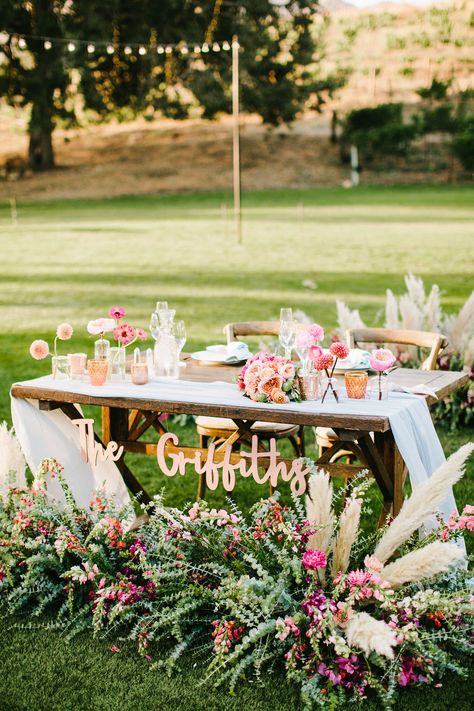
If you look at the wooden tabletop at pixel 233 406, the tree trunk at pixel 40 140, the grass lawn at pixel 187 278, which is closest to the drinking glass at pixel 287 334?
the wooden tabletop at pixel 233 406

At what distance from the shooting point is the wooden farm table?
13.2 feet

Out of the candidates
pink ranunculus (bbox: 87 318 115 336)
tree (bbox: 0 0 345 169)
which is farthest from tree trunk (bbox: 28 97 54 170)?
pink ranunculus (bbox: 87 318 115 336)

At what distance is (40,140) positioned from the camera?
42312mm

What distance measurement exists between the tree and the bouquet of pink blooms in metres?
34.9

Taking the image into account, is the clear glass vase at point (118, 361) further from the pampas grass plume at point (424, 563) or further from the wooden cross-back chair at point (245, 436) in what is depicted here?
the pampas grass plume at point (424, 563)

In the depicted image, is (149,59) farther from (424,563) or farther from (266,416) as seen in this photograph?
(424,563)

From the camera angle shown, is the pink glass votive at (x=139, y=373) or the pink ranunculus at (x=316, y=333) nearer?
the pink ranunculus at (x=316, y=333)

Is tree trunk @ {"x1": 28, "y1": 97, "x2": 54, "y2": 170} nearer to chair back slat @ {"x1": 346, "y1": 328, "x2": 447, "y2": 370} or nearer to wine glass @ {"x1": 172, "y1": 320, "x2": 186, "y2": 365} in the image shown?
chair back slat @ {"x1": 346, "y1": 328, "x2": 447, "y2": 370}

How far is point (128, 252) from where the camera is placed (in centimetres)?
1925

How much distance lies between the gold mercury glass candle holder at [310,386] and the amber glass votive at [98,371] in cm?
94

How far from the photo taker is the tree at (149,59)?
38.3 m

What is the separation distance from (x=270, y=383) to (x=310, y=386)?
19 cm

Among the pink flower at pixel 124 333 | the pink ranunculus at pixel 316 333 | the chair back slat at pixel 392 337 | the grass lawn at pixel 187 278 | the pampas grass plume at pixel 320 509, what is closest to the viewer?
the pampas grass plume at pixel 320 509

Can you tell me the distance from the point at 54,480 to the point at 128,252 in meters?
14.7
